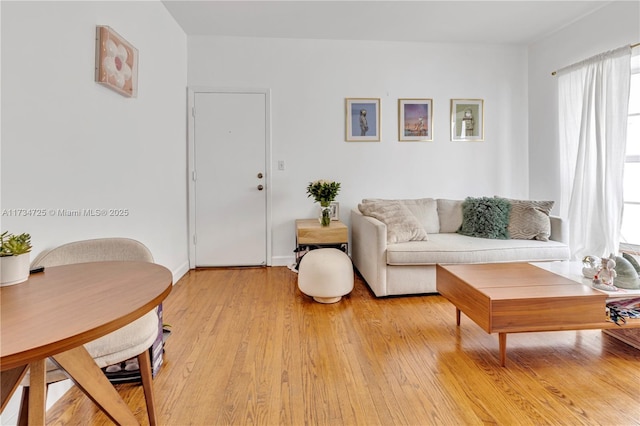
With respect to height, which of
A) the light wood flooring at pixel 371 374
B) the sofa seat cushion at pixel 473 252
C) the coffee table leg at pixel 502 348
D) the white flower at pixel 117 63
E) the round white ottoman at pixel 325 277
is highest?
the white flower at pixel 117 63

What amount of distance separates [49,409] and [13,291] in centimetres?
75

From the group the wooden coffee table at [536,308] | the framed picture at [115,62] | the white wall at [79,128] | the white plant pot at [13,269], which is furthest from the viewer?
the framed picture at [115,62]

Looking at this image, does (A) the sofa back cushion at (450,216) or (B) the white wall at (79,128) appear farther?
(A) the sofa back cushion at (450,216)

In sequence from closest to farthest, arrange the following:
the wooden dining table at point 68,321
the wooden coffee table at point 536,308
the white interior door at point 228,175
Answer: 1. the wooden dining table at point 68,321
2. the wooden coffee table at point 536,308
3. the white interior door at point 228,175

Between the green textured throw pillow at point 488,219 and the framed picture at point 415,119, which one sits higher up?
the framed picture at point 415,119

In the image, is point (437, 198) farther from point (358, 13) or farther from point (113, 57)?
point (113, 57)

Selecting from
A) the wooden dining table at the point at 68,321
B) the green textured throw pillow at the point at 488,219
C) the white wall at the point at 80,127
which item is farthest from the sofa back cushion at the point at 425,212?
the wooden dining table at the point at 68,321

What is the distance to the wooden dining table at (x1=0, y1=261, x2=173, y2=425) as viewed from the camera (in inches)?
25.9

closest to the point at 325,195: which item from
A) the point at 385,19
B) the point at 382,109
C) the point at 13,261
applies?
the point at 382,109

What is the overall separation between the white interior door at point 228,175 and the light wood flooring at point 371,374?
1.21 m

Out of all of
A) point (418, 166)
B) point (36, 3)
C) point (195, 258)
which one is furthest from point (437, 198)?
point (36, 3)

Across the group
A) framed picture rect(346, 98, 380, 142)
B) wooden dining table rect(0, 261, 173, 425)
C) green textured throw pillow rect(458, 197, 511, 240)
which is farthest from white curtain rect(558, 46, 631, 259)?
wooden dining table rect(0, 261, 173, 425)

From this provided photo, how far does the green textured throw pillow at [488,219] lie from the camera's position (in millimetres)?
2934

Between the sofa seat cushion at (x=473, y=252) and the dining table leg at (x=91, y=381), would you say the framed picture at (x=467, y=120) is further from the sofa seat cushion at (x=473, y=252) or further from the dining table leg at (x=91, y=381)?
the dining table leg at (x=91, y=381)
